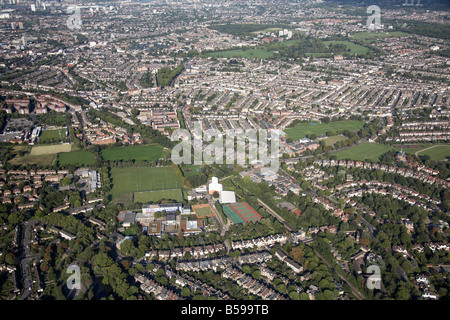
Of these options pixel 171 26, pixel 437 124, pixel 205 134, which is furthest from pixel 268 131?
pixel 171 26

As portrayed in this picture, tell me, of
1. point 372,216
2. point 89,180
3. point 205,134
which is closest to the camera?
point 372,216

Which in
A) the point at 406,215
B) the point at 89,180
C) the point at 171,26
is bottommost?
the point at 406,215

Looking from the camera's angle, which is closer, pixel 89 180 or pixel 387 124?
pixel 89 180

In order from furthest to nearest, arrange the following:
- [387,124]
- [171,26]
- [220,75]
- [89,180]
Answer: [171,26] → [220,75] → [387,124] → [89,180]

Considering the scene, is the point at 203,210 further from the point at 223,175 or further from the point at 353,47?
the point at 353,47

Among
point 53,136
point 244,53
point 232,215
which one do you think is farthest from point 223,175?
point 244,53

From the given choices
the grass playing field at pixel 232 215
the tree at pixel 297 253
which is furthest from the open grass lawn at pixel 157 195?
the tree at pixel 297 253

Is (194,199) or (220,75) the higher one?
(220,75)

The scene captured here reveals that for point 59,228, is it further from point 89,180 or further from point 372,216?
point 372,216

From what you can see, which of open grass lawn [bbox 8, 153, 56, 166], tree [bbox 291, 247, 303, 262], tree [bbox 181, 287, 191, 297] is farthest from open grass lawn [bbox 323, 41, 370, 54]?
tree [bbox 181, 287, 191, 297]
